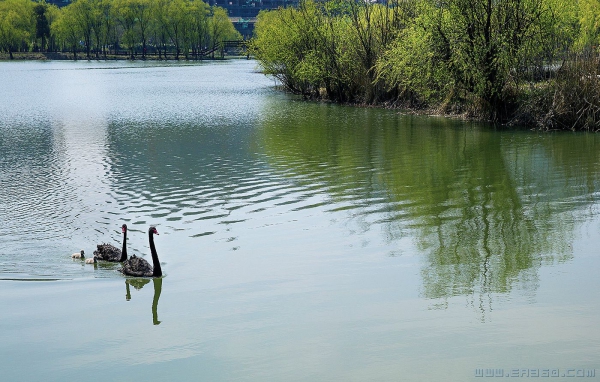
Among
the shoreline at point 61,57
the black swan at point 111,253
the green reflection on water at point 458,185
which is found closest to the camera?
the black swan at point 111,253

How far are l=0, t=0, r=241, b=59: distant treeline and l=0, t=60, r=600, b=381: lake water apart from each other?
10527 centimetres

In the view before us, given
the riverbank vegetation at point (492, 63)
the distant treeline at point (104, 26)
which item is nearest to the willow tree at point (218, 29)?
the distant treeline at point (104, 26)

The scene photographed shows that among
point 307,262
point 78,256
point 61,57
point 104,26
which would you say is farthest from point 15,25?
point 307,262

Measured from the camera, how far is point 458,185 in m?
19.2

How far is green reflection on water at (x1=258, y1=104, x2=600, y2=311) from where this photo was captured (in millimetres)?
12773

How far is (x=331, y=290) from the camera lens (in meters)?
11.4

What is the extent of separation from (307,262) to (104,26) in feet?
407

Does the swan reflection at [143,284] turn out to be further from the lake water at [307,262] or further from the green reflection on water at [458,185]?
the green reflection on water at [458,185]

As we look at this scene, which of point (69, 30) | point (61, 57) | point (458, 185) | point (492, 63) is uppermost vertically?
point (69, 30)

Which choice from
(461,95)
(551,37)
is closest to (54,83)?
(461,95)

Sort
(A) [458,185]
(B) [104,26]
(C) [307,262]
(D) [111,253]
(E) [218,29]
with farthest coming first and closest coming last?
(E) [218,29] < (B) [104,26] < (A) [458,185] < (C) [307,262] < (D) [111,253]

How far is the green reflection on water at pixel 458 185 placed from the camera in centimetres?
1277

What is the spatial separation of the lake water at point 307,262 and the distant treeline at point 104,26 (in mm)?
105273

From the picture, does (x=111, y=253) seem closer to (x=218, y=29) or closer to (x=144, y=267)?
(x=144, y=267)
